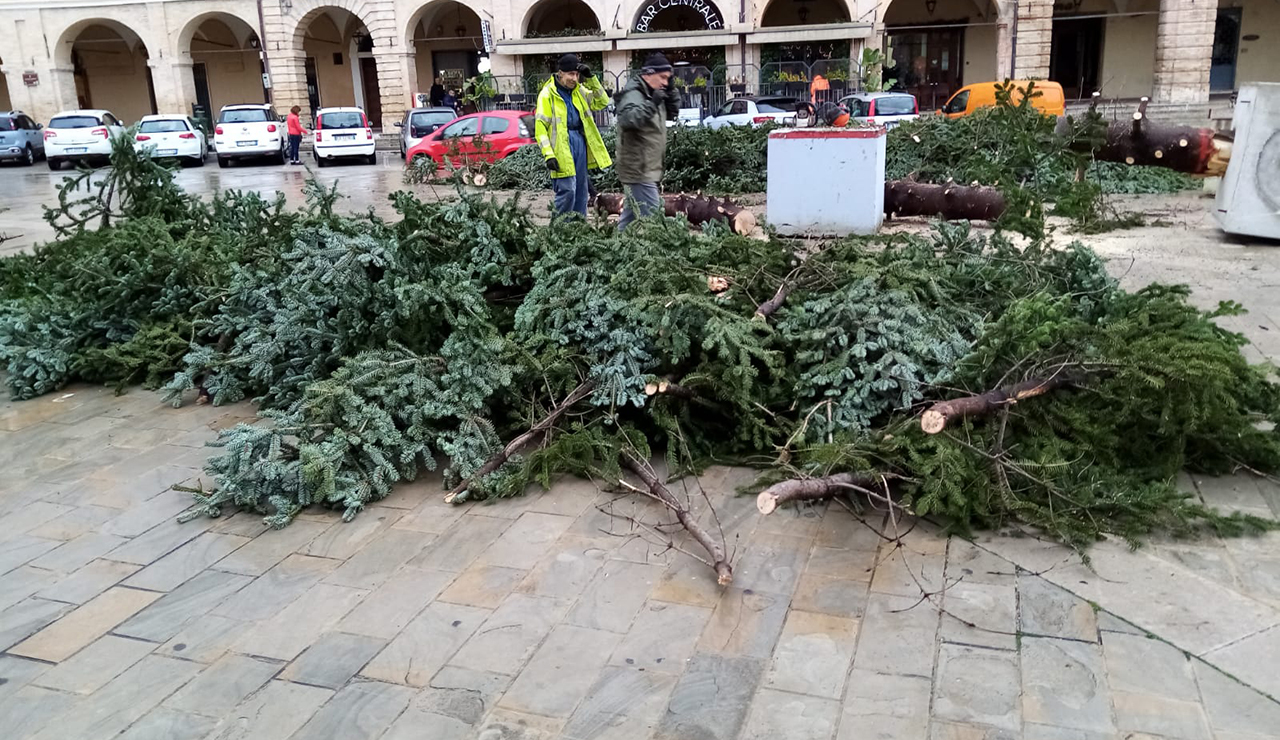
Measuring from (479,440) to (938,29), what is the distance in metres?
31.5

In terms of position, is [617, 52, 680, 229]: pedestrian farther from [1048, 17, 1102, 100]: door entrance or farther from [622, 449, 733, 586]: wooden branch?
[1048, 17, 1102, 100]: door entrance

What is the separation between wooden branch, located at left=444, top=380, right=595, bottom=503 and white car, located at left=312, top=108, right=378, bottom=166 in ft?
70.9

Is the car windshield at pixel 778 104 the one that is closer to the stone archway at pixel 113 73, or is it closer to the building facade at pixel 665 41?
the building facade at pixel 665 41

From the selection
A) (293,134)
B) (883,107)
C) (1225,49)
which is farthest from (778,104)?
(1225,49)

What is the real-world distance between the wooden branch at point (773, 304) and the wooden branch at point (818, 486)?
1160 mm

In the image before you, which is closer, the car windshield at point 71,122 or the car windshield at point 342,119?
the car windshield at point 342,119

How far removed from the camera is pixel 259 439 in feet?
14.4

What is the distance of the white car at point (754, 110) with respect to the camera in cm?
2286

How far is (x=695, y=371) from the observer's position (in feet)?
15.4

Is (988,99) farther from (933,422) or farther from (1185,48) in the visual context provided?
(933,422)

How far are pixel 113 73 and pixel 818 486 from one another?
42537mm

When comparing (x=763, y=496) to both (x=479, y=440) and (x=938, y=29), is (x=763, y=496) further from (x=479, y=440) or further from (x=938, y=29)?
(x=938, y=29)

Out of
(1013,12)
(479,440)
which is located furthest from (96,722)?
(1013,12)

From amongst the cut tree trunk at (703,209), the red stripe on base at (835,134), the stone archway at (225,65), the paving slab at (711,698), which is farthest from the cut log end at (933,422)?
the stone archway at (225,65)
